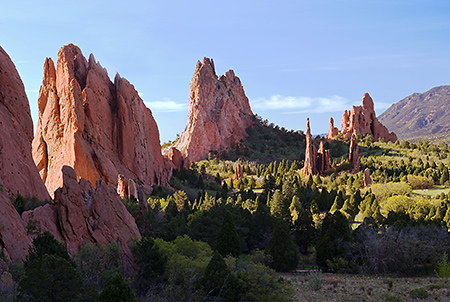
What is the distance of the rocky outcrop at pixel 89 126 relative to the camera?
55.0 meters

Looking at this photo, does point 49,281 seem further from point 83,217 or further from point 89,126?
point 89,126

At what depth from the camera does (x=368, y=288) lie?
30484 millimetres

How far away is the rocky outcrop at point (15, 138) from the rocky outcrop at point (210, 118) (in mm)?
79443

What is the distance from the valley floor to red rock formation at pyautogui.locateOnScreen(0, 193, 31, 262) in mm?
15927

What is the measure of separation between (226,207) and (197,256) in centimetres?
1794

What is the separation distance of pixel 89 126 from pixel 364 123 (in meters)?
98.2

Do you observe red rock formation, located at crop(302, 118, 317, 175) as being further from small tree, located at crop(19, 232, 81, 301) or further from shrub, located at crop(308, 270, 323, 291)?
small tree, located at crop(19, 232, 81, 301)

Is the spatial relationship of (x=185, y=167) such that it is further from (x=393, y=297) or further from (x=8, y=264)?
(x=8, y=264)

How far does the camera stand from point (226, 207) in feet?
156

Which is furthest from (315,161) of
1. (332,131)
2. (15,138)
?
(15,138)

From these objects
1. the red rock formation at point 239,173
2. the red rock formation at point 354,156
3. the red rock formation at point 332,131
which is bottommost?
the red rock formation at point 239,173

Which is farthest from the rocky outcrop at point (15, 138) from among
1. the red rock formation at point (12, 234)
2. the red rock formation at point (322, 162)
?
the red rock formation at point (322, 162)

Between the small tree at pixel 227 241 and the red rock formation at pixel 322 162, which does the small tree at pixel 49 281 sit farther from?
the red rock formation at pixel 322 162

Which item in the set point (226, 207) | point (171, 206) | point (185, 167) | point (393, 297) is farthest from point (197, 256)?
point (185, 167)
